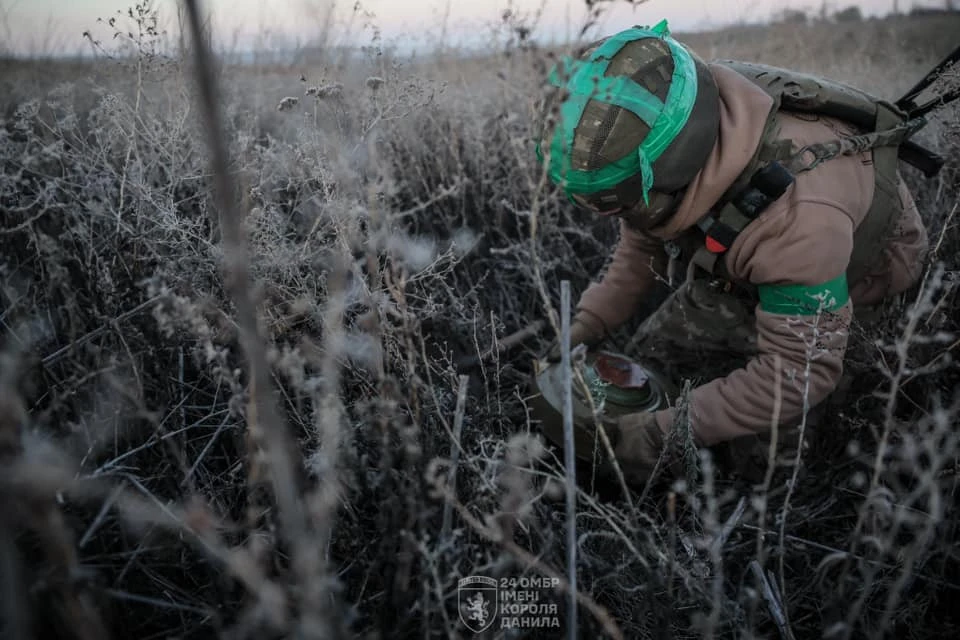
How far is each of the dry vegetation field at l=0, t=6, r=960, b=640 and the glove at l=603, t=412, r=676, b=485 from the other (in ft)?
0.44

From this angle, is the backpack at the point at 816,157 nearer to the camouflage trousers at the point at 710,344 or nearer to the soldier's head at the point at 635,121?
the soldier's head at the point at 635,121

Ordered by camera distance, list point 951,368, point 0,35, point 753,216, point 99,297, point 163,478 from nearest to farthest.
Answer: point 163,478
point 753,216
point 99,297
point 951,368
point 0,35

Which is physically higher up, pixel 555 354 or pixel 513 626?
pixel 555 354

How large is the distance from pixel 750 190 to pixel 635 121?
44 centimetres

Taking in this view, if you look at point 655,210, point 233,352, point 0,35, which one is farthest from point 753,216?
point 0,35

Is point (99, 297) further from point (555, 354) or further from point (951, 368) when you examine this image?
point (951, 368)

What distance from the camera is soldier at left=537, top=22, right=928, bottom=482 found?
5.78ft

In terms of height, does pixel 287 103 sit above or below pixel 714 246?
above

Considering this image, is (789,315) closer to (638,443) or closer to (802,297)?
(802,297)

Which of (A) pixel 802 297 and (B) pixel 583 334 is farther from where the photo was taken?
(B) pixel 583 334

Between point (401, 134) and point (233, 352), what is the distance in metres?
1.81

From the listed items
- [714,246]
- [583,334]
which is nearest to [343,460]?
[714,246]

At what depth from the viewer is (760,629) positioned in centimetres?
176

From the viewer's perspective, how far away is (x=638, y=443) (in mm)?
2168
